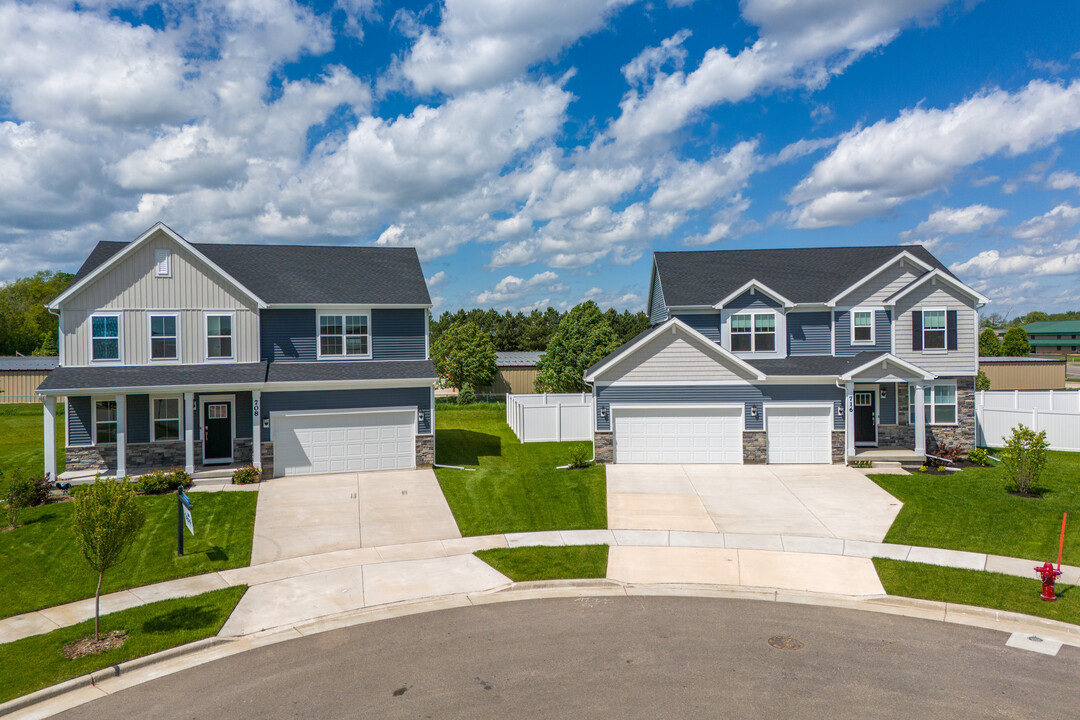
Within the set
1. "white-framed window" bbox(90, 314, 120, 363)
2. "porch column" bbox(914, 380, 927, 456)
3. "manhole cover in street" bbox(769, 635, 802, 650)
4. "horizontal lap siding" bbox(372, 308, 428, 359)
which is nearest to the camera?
"manhole cover in street" bbox(769, 635, 802, 650)

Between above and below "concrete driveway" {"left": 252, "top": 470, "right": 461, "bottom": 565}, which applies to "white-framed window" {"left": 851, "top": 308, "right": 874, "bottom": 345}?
above

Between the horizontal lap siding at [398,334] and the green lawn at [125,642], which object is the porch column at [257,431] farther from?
the green lawn at [125,642]

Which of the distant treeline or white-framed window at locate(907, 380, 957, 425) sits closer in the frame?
white-framed window at locate(907, 380, 957, 425)

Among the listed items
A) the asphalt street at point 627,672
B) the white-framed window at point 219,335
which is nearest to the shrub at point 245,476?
the white-framed window at point 219,335

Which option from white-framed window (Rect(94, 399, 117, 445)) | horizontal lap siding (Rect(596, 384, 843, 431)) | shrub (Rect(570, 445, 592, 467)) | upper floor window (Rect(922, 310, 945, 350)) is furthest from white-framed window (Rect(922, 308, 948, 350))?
white-framed window (Rect(94, 399, 117, 445))

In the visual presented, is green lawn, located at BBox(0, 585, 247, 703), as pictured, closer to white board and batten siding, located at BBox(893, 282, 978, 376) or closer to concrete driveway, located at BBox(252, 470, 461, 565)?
concrete driveway, located at BBox(252, 470, 461, 565)
